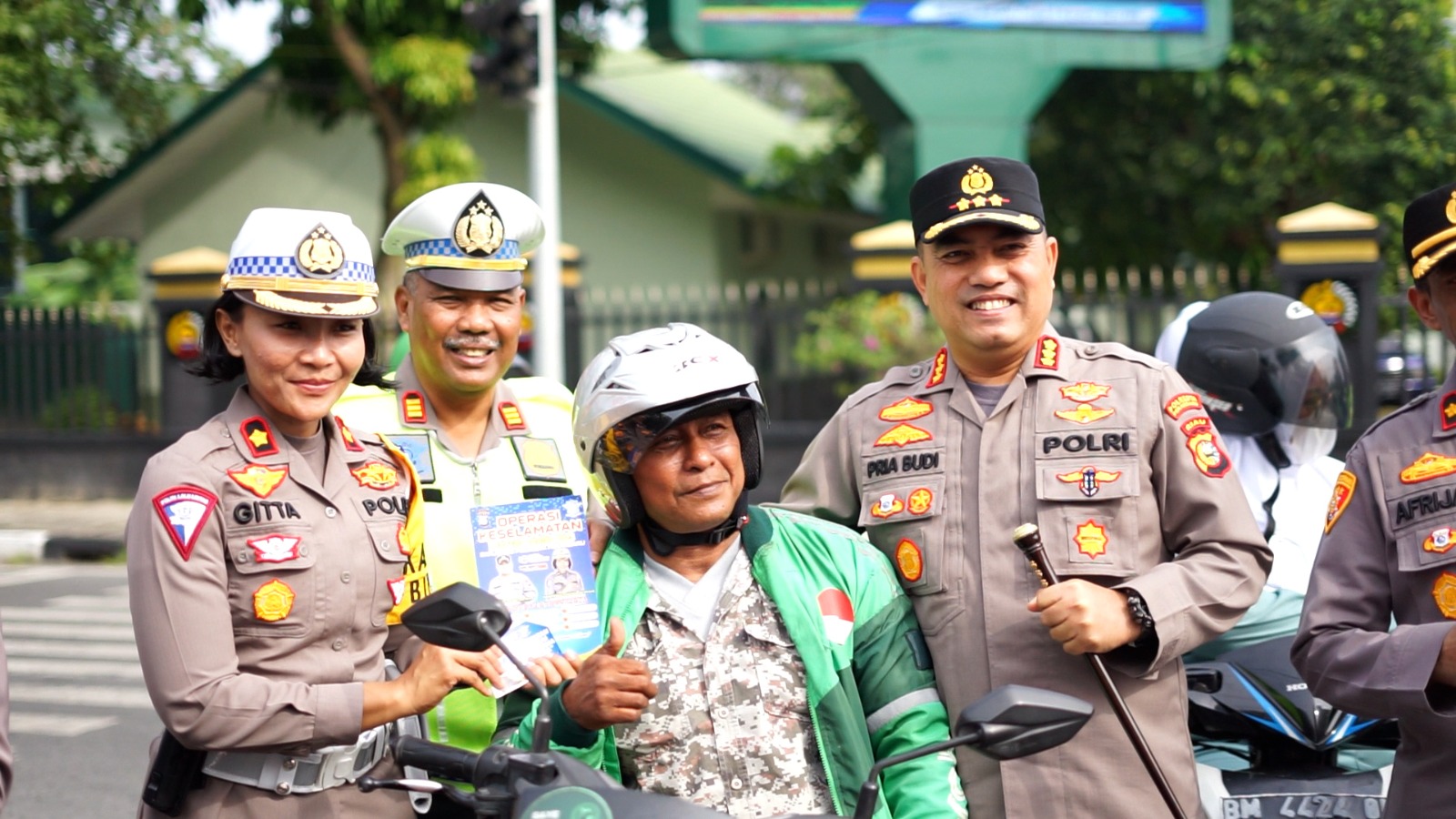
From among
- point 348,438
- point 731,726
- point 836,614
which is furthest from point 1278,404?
point 348,438

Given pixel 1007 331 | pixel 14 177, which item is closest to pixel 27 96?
pixel 14 177

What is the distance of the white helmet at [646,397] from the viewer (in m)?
2.59

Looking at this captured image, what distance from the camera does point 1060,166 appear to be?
1833cm

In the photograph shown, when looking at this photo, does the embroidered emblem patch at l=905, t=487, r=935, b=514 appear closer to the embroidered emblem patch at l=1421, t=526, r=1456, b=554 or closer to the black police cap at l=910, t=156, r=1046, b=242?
the black police cap at l=910, t=156, r=1046, b=242

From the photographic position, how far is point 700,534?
273cm

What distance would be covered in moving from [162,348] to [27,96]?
2527 millimetres

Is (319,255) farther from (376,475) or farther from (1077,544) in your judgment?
(1077,544)

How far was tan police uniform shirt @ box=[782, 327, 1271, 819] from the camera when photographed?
291 centimetres

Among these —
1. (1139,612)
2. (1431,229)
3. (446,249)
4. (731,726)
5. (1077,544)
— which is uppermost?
(446,249)

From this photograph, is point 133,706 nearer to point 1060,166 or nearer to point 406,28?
point 406,28

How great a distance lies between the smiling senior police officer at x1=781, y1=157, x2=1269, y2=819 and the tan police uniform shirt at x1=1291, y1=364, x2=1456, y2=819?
0.27 m

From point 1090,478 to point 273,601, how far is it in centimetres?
152

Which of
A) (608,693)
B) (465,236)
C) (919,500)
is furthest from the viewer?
(465,236)

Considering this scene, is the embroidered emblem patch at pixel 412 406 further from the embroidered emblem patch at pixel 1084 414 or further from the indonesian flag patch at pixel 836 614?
the embroidered emblem patch at pixel 1084 414
